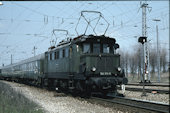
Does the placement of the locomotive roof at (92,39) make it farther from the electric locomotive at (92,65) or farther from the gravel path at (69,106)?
the gravel path at (69,106)

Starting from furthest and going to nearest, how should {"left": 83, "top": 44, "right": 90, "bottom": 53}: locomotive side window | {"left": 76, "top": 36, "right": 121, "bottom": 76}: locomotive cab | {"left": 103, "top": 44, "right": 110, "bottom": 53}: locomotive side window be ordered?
{"left": 103, "top": 44, "right": 110, "bottom": 53}: locomotive side window < {"left": 83, "top": 44, "right": 90, "bottom": 53}: locomotive side window < {"left": 76, "top": 36, "right": 121, "bottom": 76}: locomotive cab

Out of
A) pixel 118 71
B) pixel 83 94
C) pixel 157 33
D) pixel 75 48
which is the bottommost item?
pixel 83 94

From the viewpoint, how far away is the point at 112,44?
1541 cm

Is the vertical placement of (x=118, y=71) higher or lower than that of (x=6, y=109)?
higher

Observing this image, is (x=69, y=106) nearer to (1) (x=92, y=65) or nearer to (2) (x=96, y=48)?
(1) (x=92, y=65)

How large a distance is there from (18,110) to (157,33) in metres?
35.5

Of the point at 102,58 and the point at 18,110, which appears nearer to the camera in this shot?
the point at 18,110

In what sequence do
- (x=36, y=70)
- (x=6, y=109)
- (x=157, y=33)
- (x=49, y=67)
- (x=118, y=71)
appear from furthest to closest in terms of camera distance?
1. (x=157, y=33)
2. (x=36, y=70)
3. (x=49, y=67)
4. (x=118, y=71)
5. (x=6, y=109)

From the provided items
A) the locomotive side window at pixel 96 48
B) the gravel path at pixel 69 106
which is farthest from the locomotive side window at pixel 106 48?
the gravel path at pixel 69 106

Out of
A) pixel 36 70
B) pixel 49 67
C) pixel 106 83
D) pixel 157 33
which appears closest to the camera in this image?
pixel 106 83

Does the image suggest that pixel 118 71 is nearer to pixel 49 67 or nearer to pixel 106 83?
pixel 106 83

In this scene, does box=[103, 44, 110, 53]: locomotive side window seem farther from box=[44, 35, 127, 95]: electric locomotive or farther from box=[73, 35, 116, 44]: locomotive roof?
box=[73, 35, 116, 44]: locomotive roof

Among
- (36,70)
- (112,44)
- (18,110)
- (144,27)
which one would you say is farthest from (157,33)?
(18,110)

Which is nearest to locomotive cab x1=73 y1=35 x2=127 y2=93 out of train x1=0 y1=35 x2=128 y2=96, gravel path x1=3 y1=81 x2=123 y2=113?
train x1=0 y1=35 x2=128 y2=96
